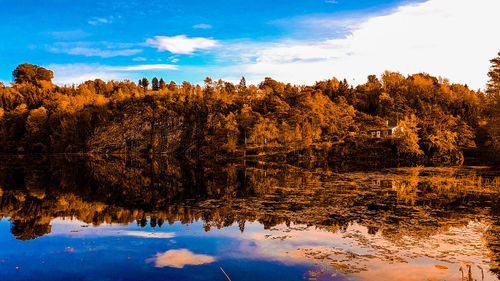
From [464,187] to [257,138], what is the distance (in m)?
62.2

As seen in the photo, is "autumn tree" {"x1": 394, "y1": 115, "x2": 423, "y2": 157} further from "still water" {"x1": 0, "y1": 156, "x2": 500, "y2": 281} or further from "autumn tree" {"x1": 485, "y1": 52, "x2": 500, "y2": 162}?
"still water" {"x1": 0, "y1": 156, "x2": 500, "y2": 281}

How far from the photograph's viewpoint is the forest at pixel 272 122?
83.1 meters

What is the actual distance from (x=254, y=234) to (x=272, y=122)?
77.1m

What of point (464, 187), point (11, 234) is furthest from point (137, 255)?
point (464, 187)

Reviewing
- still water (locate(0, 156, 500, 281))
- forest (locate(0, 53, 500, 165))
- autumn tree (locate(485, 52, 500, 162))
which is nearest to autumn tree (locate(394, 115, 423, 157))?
forest (locate(0, 53, 500, 165))

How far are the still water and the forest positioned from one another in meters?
51.5

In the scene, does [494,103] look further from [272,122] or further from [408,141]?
[272,122]

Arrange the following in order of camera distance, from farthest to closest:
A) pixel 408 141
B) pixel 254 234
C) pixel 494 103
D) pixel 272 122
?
pixel 272 122, pixel 408 141, pixel 494 103, pixel 254 234

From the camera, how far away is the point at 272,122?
9512cm

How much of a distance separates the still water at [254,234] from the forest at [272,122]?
2029 inches

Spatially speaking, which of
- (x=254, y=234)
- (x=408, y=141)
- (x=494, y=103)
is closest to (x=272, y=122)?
(x=408, y=141)

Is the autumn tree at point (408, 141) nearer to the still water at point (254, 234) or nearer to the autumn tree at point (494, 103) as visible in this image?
the autumn tree at point (494, 103)

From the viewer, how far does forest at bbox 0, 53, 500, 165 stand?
83062 mm

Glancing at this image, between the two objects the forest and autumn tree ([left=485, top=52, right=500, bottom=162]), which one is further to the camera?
the forest
